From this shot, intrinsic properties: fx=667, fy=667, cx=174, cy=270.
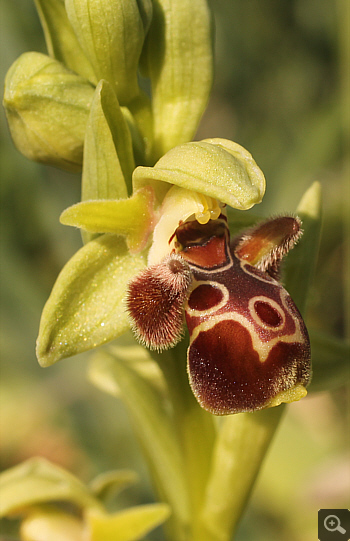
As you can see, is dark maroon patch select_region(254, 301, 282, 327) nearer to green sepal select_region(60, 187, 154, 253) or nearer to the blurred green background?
green sepal select_region(60, 187, 154, 253)

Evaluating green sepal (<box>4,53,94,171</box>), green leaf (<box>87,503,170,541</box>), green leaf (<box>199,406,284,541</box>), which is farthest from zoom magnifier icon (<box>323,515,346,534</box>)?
green sepal (<box>4,53,94,171</box>)

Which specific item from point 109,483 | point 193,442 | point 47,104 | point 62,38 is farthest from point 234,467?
point 62,38

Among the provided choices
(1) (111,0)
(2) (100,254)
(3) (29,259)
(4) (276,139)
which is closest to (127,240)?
(2) (100,254)

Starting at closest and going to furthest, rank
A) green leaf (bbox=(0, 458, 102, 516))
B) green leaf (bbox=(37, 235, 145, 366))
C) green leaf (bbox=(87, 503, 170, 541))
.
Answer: green leaf (bbox=(37, 235, 145, 366)) → green leaf (bbox=(87, 503, 170, 541)) → green leaf (bbox=(0, 458, 102, 516))

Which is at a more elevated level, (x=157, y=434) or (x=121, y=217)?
Answer: (x=121, y=217)

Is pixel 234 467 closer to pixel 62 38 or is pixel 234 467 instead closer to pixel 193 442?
pixel 193 442

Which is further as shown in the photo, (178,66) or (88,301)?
(178,66)

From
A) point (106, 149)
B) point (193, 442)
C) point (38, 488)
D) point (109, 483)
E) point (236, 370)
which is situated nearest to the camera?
point (236, 370)
